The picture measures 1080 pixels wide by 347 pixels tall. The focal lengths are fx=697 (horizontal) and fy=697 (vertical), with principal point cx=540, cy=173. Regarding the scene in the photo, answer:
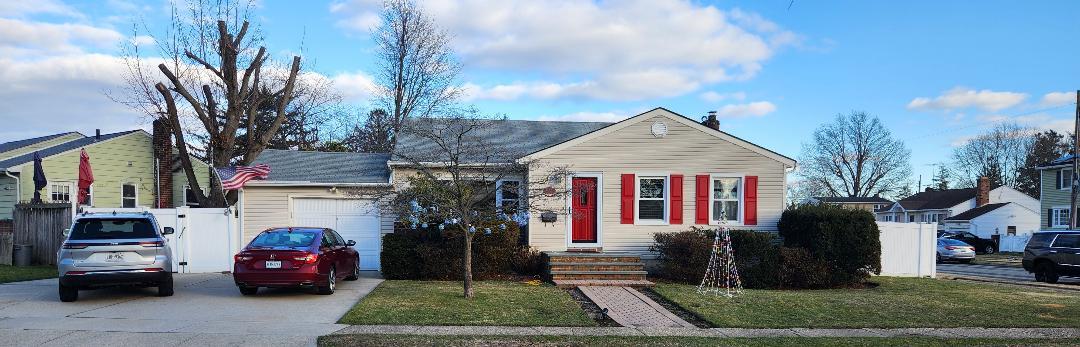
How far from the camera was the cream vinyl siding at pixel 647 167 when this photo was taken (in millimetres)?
17125

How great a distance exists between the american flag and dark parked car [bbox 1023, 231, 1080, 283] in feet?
68.6

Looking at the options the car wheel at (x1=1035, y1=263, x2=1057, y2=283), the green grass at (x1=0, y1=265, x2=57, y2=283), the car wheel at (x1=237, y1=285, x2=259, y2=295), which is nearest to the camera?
the car wheel at (x1=237, y1=285, x2=259, y2=295)

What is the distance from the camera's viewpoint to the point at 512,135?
20.3 metres

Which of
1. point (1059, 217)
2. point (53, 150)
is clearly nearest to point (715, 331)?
point (53, 150)

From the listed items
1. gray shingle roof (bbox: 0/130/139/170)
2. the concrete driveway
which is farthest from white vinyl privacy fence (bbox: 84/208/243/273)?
gray shingle roof (bbox: 0/130/139/170)

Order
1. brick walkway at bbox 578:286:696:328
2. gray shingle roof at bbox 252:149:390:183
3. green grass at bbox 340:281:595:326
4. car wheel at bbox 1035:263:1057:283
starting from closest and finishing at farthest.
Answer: green grass at bbox 340:281:595:326 < brick walkway at bbox 578:286:696:328 < gray shingle roof at bbox 252:149:390:183 < car wheel at bbox 1035:263:1057:283

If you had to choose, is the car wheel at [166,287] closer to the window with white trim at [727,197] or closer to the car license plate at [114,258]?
the car license plate at [114,258]

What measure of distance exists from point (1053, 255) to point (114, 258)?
22.3 m

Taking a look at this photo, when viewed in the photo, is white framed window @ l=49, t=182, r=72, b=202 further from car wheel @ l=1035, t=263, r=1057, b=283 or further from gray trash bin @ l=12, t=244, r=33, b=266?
car wheel @ l=1035, t=263, r=1057, b=283

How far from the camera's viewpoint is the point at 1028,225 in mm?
47344

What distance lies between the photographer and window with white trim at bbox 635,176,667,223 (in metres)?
17.5

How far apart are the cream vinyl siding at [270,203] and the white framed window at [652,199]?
6229 millimetres

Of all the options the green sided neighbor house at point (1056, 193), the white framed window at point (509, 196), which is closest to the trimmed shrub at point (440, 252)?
the white framed window at point (509, 196)

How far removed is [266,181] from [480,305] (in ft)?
28.4
